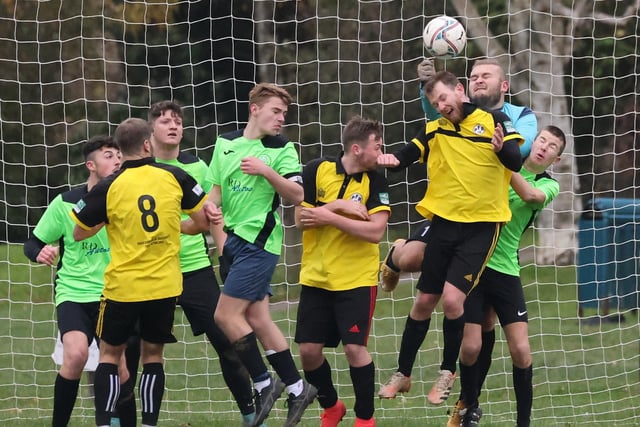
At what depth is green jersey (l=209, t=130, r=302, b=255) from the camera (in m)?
7.34

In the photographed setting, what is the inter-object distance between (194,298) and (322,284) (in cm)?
112

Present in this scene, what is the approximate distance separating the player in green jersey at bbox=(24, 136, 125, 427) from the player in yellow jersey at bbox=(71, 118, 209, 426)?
1.96 feet

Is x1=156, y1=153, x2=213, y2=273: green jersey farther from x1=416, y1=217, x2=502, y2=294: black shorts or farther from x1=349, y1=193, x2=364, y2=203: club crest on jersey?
x1=416, y1=217, x2=502, y2=294: black shorts

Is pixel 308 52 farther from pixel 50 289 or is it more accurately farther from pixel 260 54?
pixel 50 289

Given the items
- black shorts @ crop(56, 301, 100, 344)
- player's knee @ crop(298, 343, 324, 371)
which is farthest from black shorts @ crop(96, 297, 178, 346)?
player's knee @ crop(298, 343, 324, 371)

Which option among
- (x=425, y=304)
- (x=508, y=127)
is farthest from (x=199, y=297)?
(x=508, y=127)

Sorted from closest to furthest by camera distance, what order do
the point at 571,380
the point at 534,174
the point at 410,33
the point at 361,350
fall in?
the point at 361,350 → the point at 534,174 → the point at 571,380 → the point at 410,33

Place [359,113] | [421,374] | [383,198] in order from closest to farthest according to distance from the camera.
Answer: [383,198], [421,374], [359,113]

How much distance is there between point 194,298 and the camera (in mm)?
7734

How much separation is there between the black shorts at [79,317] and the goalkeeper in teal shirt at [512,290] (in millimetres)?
2282

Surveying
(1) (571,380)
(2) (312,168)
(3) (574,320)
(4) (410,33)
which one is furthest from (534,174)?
(4) (410,33)

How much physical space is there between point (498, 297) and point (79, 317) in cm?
258

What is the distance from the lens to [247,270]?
287 inches

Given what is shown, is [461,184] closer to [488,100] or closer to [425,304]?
[488,100]
